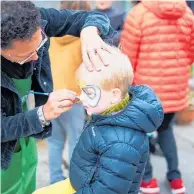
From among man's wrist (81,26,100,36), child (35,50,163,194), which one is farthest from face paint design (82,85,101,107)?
man's wrist (81,26,100,36)

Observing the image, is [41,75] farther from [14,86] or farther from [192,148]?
[192,148]

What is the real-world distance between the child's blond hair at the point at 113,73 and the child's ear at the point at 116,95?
0.01 m

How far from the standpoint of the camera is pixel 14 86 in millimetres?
1679

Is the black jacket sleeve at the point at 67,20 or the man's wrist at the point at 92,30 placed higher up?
the man's wrist at the point at 92,30

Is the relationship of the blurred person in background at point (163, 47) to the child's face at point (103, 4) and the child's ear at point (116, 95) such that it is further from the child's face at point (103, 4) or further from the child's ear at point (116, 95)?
the child's ear at point (116, 95)

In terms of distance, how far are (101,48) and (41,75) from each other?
0.41m

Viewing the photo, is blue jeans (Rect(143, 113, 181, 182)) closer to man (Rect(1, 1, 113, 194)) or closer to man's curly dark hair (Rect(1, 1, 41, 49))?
man (Rect(1, 1, 113, 194))

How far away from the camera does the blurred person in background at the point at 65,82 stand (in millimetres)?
2744

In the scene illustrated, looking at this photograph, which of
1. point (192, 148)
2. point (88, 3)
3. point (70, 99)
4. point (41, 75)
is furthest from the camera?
point (192, 148)

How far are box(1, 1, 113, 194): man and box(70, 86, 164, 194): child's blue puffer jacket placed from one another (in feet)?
0.51

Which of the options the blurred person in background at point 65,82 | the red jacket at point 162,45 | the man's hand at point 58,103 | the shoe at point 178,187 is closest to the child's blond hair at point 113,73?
the man's hand at point 58,103

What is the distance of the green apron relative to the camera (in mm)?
1870

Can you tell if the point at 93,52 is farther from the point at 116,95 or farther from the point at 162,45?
the point at 162,45

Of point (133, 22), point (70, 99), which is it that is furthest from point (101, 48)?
point (133, 22)
